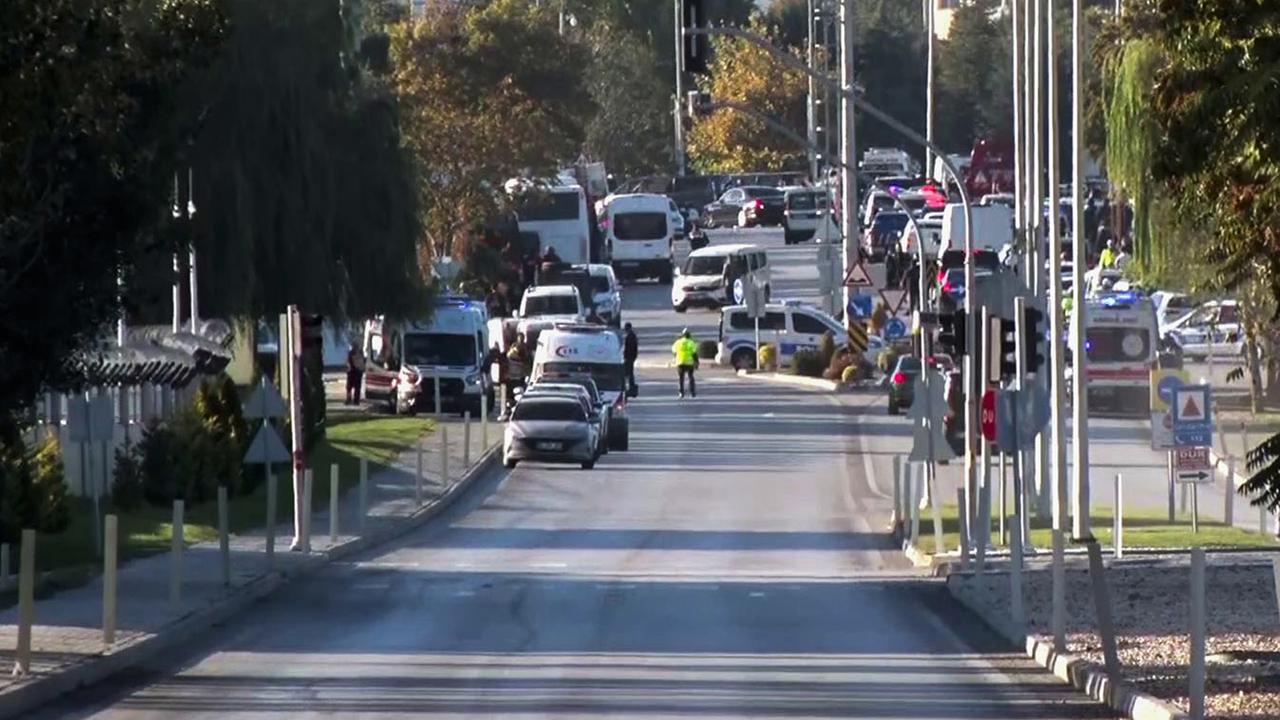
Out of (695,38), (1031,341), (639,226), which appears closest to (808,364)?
(639,226)

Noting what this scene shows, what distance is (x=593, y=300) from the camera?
73.9 metres

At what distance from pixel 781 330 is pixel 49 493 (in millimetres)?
35724

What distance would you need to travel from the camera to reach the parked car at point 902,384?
53.8 meters

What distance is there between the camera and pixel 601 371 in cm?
5328

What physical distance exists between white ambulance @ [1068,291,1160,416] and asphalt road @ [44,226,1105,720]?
1103 centimetres

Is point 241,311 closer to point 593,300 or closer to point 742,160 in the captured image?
point 593,300

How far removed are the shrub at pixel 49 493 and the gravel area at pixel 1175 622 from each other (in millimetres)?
11770

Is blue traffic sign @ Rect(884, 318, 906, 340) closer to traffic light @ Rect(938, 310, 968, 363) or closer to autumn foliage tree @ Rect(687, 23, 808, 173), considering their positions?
traffic light @ Rect(938, 310, 968, 363)

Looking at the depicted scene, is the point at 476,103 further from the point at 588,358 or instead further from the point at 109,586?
the point at 109,586

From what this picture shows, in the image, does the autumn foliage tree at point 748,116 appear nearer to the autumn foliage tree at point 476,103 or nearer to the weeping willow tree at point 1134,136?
the autumn foliage tree at point 476,103

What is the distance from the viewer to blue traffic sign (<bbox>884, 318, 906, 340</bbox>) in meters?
62.2

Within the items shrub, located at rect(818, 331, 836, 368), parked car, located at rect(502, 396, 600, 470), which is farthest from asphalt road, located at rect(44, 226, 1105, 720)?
shrub, located at rect(818, 331, 836, 368)

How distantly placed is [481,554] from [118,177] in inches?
476

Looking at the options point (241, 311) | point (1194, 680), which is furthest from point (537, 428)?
point (1194, 680)
